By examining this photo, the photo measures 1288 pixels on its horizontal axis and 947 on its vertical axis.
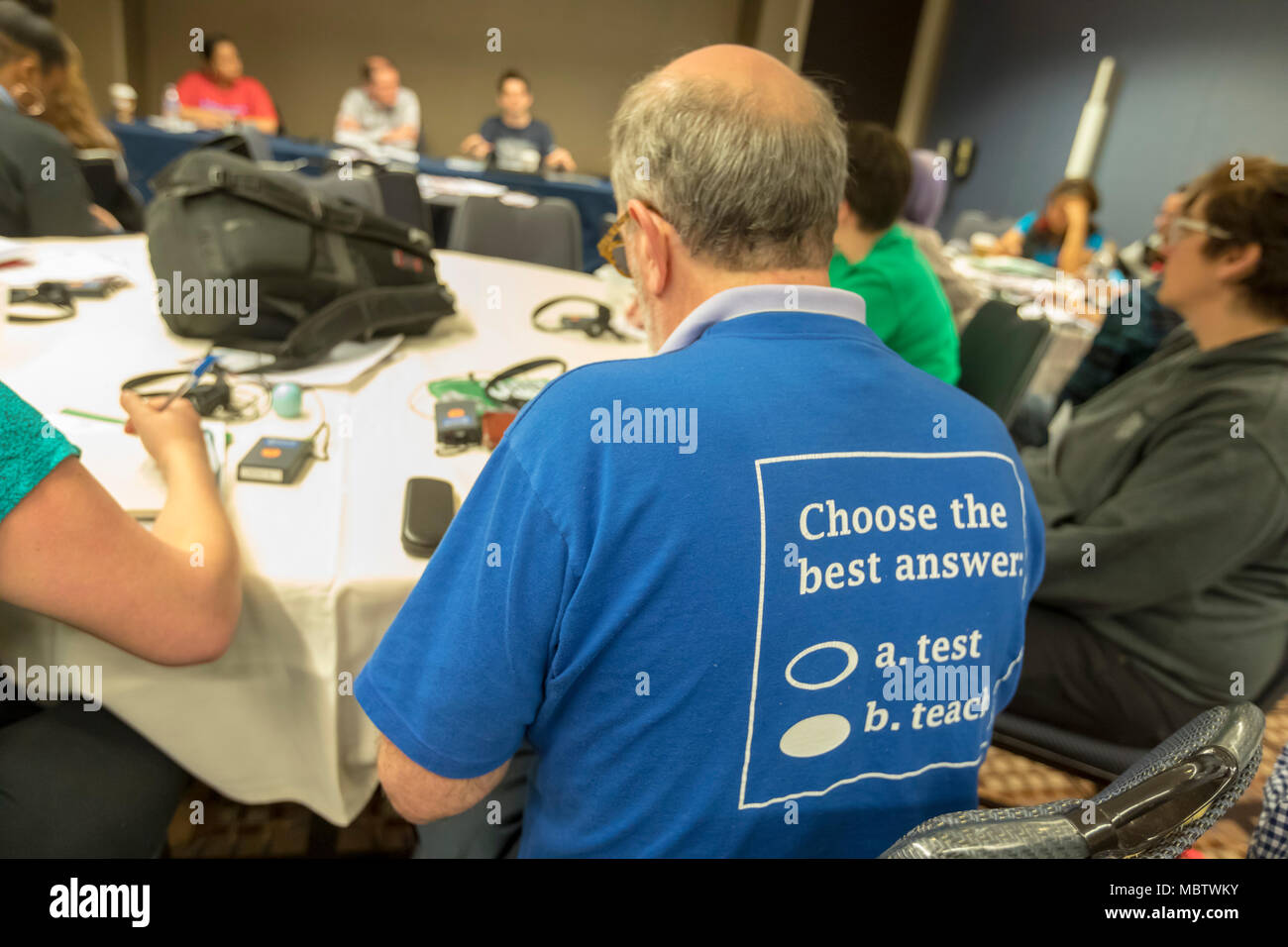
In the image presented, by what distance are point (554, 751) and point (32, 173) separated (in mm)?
2589

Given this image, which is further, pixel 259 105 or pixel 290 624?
pixel 259 105

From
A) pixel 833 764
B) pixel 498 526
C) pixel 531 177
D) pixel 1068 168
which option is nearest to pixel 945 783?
pixel 833 764

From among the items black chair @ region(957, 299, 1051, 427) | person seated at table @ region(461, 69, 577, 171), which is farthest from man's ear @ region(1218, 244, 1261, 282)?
person seated at table @ region(461, 69, 577, 171)

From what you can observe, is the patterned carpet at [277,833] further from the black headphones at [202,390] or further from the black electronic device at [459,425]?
the black electronic device at [459,425]

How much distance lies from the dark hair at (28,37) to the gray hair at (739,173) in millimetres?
2662

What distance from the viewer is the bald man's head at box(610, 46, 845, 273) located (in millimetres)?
789

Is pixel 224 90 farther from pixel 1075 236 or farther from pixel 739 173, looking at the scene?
pixel 739 173

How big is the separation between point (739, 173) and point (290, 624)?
0.75m

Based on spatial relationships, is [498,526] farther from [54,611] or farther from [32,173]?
[32,173]

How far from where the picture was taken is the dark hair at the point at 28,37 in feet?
7.65

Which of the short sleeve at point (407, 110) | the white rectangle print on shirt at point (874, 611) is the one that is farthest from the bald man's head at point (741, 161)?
the short sleeve at point (407, 110)

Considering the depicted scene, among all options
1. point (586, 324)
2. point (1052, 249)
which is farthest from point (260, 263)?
point (1052, 249)

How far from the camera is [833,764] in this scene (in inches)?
27.3

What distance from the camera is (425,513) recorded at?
1010mm
